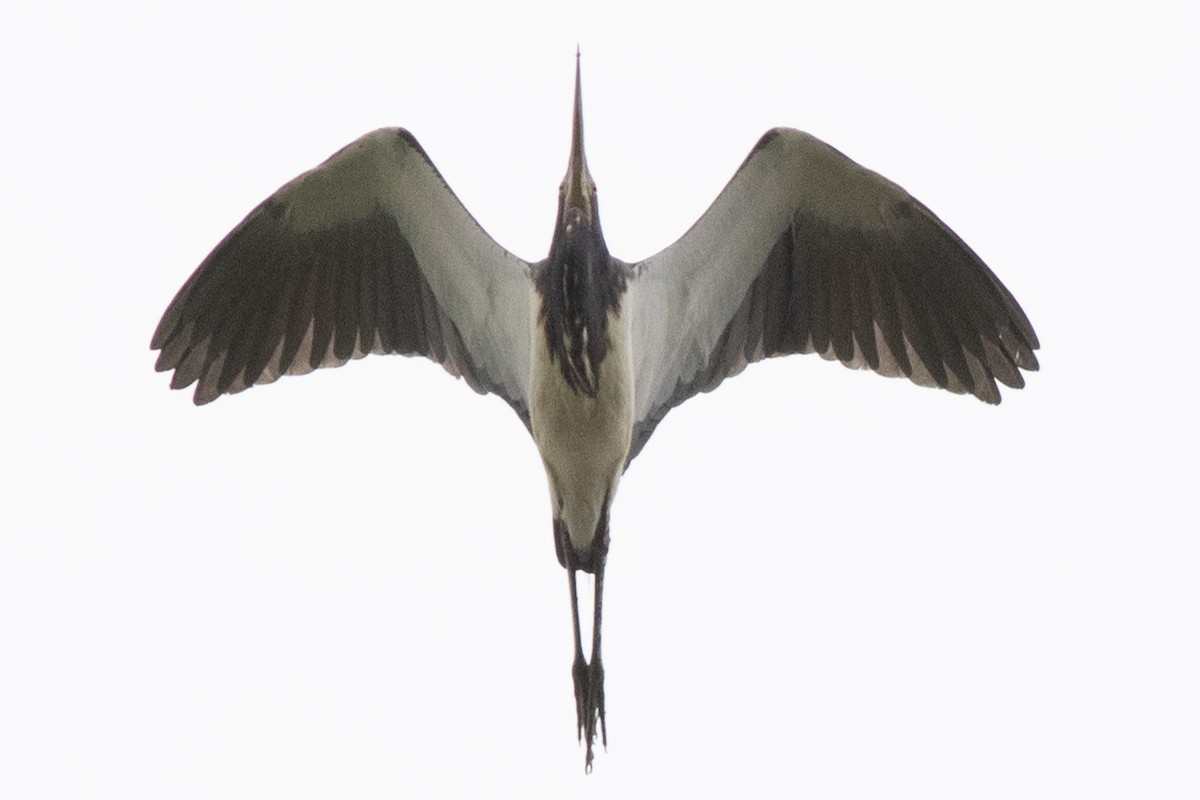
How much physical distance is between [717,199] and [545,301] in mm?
1021

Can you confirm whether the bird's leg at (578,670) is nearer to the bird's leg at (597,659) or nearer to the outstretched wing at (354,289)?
the bird's leg at (597,659)

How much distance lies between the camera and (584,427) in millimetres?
7199

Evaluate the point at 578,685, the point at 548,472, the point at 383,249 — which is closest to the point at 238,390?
the point at 383,249

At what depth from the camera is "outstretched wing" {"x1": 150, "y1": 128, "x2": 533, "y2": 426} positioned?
7.65 meters

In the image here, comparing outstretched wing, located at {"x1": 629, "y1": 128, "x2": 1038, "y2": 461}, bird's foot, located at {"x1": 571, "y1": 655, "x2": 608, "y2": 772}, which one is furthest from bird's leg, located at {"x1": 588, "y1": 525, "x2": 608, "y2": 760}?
outstretched wing, located at {"x1": 629, "y1": 128, "x2": 1038, "y2": 461}

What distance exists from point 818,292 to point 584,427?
147cm

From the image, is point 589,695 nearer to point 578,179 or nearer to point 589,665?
point 589,665

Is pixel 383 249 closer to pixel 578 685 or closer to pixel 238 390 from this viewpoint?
pixel 238 390

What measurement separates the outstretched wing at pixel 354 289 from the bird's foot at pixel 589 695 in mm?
1155

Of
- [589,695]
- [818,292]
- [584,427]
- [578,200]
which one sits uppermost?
[578,200]

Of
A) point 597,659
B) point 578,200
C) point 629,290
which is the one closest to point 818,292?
point 629,290

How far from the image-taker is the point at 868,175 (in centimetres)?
764

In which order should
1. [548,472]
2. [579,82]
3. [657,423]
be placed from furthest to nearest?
1. [657,423]
2. [548,472]
3. [579,82]

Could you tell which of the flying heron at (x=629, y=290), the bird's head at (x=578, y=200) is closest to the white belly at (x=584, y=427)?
the flying heron at (x=629, y=290)
